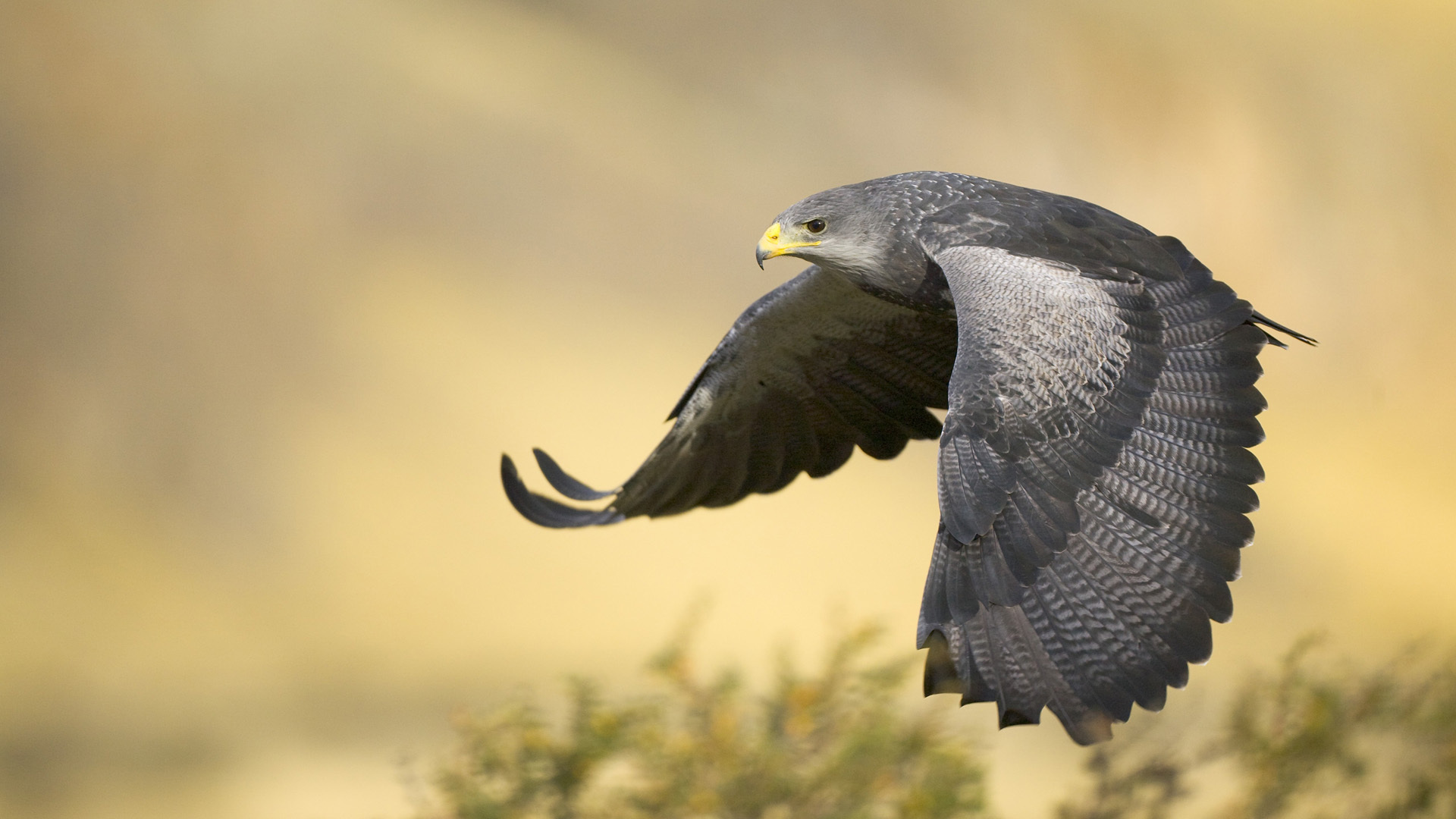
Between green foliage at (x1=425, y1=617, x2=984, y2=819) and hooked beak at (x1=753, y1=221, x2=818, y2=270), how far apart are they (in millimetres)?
1450

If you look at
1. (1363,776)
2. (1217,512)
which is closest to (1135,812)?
(1363,776)

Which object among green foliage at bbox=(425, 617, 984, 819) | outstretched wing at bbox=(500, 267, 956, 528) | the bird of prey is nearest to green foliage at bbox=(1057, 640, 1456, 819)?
green foliage at bbox=(425, 617, 984, 819)

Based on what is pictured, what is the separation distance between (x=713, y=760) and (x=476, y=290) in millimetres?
3966

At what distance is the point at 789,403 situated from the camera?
4906 millimetres

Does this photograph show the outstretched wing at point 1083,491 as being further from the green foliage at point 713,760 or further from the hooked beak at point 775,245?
the green foliage at point 713,760

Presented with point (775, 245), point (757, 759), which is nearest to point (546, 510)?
point (757, 759)

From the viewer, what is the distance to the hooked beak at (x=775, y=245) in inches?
161

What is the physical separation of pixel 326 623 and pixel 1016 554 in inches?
173

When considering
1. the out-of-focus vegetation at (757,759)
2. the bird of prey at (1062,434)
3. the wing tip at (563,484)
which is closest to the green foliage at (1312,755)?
the out-of-focus vegetation at (757,759)

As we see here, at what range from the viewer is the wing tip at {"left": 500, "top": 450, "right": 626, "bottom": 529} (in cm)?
442

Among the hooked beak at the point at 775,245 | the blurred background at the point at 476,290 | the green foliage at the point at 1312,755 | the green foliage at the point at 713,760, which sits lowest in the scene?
the green foliage at the point at 1312,755

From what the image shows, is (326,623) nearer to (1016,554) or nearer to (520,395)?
(520,395)

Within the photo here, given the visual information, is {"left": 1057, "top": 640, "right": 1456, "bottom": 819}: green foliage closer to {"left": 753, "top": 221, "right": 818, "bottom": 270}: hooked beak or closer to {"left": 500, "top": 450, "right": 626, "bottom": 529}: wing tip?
{"left": 500, "top": 450, "right": 626, "bottom": 529}: wing tip

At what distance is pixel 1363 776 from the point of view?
5.50 m
